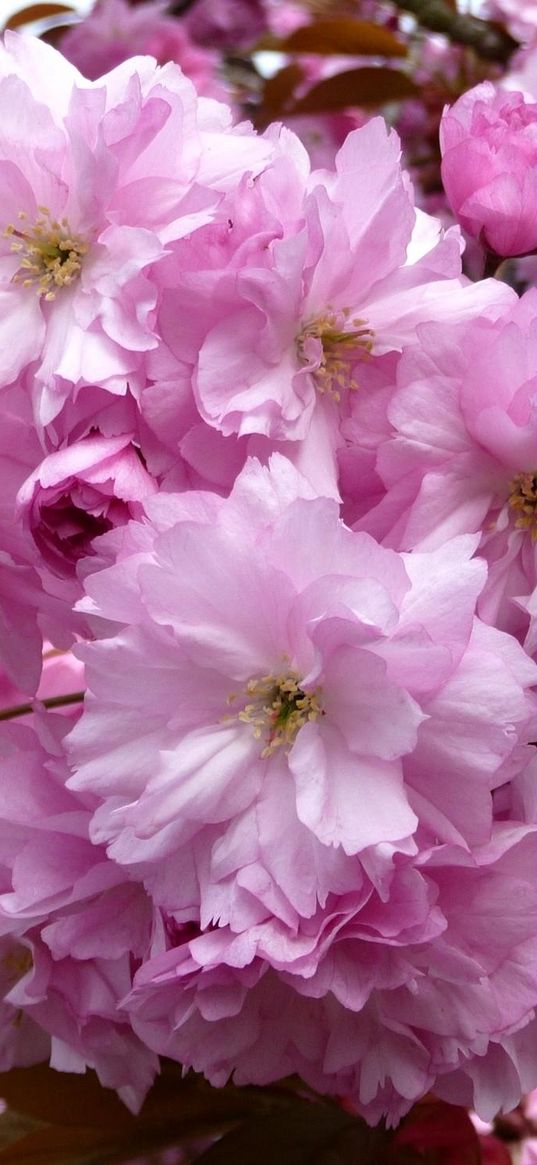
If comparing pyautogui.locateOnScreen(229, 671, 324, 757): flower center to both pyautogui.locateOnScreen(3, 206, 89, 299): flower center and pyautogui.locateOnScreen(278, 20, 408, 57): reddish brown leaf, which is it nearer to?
pyautogui.locateOnScreen(3, 206, 89, 299): flower center

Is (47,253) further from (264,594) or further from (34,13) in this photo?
(34,13)

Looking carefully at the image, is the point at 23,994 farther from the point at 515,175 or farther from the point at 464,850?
the point at 515,175

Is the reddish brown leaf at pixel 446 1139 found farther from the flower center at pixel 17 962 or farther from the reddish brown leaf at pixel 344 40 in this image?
the reddish brown leaf at pixel 344 40

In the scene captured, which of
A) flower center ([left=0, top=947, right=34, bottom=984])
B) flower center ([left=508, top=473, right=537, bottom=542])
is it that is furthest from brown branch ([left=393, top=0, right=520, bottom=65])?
flower center ([left=0, top=947, right=34, bottom=984])

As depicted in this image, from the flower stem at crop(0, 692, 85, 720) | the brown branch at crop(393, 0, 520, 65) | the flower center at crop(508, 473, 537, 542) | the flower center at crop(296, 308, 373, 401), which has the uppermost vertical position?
the flower center at crop(296, 308, 373, 401)

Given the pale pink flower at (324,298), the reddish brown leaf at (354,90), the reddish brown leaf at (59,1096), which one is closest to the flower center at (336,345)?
the pale pink flower at (324,298)
